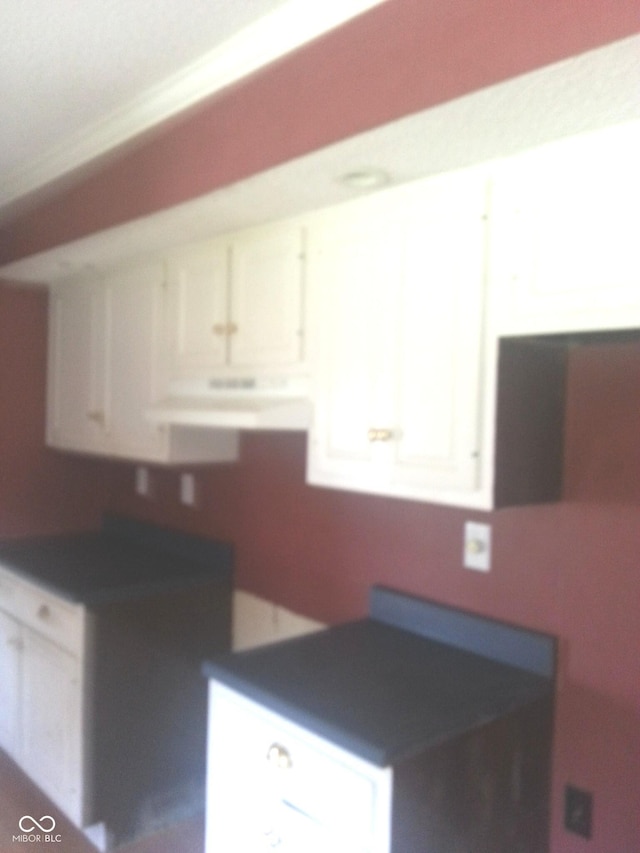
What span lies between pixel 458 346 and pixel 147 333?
4.55ft

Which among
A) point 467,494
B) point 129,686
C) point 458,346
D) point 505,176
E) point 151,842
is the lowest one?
point 151,842

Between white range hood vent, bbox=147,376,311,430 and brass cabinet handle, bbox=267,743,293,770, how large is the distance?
2.63ft

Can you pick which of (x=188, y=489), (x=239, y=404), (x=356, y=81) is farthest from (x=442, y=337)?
(x=188, y=489)

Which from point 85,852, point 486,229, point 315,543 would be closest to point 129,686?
point 85,852

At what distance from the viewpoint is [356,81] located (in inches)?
55.6

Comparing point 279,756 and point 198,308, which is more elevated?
point 198,308

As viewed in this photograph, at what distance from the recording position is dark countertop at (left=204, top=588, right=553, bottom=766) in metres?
1.45

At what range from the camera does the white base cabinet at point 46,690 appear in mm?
2344

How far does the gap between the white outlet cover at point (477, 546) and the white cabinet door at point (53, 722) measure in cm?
133

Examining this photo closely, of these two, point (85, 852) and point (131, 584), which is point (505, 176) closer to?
point (131, 584)

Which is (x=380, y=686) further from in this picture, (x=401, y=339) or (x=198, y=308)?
(x=198, y=308)

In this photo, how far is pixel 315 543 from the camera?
7.85 feet

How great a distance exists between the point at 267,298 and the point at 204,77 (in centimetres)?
60

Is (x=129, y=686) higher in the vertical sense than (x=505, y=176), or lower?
lower
